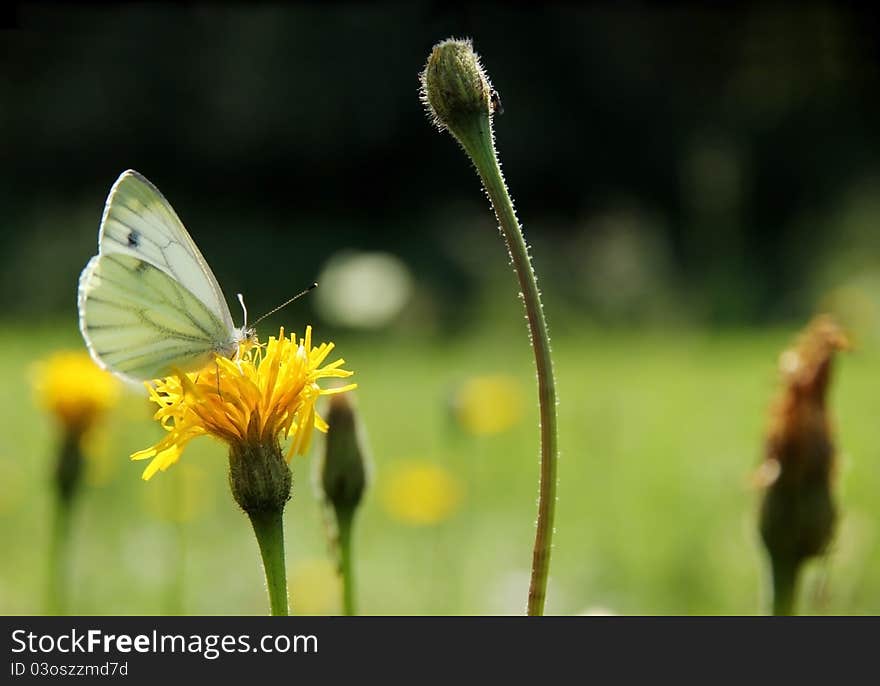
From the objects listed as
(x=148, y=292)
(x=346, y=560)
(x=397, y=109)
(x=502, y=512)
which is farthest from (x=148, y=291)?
(x=397, y=109)

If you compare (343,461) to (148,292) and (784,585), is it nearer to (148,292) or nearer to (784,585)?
(148,292)

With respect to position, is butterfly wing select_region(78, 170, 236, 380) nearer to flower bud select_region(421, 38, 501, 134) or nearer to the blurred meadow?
the blurred meadow

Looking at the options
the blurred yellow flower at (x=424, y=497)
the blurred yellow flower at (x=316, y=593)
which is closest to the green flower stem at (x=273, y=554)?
the blurred yellow flower at (x=316, y=593)

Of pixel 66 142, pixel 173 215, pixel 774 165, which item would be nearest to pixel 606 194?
pixel 774 165

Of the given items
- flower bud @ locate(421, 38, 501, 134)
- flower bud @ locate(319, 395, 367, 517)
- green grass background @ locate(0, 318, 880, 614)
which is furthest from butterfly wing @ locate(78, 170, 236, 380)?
green grass background @ locate(0, 318, 880, 614)
